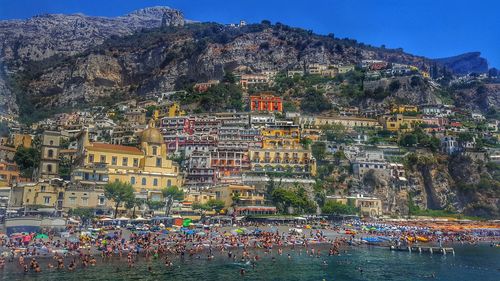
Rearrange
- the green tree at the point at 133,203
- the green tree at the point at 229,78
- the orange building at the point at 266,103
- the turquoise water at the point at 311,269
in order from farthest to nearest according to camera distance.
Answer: the green tree at the point at 229,78, the orange building at the point at 266,103, the green tree at the point at 133,203, the turquoise water at the point at 311,269

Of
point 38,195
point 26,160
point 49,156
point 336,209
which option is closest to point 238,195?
point 336,209

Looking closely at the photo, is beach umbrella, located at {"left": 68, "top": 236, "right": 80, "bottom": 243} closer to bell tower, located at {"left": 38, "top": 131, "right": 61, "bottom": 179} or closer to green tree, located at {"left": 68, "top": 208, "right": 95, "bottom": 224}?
green tree, located at {"left": 68, "top": 208, "right": 95, "bottom": 224}

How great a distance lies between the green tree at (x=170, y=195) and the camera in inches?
2147

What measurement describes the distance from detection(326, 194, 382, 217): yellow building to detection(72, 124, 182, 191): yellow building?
21.8 metres

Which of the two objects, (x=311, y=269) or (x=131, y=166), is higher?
(x=131, y=166)

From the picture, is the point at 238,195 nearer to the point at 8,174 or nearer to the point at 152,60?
the point at 8,174

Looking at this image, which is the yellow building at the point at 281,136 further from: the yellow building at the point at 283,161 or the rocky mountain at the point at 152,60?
the rocky mountain at the point at 152,60

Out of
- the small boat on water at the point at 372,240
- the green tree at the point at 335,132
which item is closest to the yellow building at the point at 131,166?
the small boat on water at the point at 372,240

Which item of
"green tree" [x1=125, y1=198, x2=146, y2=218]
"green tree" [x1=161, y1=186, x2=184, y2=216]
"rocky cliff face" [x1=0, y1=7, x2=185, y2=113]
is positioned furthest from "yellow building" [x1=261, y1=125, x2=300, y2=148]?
"rocky cliff face" [x1=0, y1=7, x2=185, y2=113]

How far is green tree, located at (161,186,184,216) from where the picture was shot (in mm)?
54531

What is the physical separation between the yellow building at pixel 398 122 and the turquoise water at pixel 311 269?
4780 cm

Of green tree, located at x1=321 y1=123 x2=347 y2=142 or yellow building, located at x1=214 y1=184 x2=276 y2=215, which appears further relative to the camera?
green tree, located at x1=321 y1=123 x2=347 y2=142

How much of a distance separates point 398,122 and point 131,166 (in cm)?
5214

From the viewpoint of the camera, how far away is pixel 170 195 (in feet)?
180
